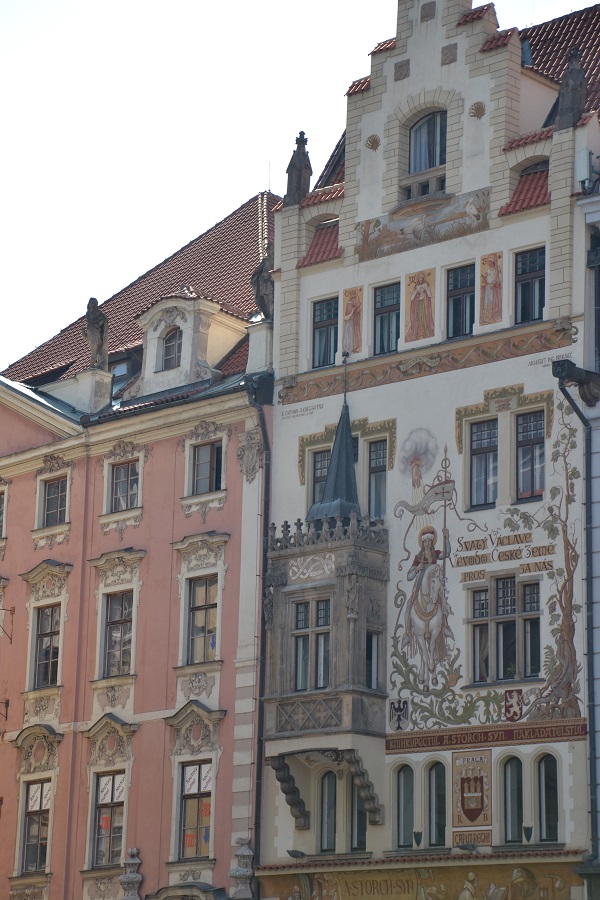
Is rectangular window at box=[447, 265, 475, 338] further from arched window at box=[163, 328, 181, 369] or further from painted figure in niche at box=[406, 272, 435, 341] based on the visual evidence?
arched window at box=[163, 328, 181, 369]

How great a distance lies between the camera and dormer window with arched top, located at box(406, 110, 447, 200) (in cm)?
4447

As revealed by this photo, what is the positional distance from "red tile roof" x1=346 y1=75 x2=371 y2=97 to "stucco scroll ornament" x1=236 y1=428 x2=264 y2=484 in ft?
25.7

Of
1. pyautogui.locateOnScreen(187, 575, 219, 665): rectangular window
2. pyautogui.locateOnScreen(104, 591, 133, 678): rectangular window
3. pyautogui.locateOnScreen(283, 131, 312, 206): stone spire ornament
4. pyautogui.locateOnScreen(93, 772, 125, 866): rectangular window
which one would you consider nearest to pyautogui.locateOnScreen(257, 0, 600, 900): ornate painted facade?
pyautogui.locateOnScreen(283, 131, 312, 206): stone spire ornament

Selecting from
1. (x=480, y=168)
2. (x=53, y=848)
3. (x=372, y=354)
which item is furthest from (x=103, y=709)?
(x=480, y=168)

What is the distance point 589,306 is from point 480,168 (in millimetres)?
4451

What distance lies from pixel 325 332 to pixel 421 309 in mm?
2953

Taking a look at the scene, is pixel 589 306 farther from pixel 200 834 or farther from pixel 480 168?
pixel 200 834

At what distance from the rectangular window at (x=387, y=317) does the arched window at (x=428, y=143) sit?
8.69ft

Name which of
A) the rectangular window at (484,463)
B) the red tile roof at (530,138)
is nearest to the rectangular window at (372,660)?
the rectangular window at (484,463)

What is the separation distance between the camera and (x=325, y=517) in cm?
4309

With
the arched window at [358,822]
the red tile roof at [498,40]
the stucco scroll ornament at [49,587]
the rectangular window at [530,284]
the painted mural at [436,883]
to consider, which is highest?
the red tile roof at [498,40]

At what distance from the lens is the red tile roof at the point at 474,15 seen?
4450 cm

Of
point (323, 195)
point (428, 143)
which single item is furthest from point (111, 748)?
point (428, 143)

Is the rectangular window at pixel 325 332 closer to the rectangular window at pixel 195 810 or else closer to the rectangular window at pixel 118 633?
the rectangular window at pixel 118 633
